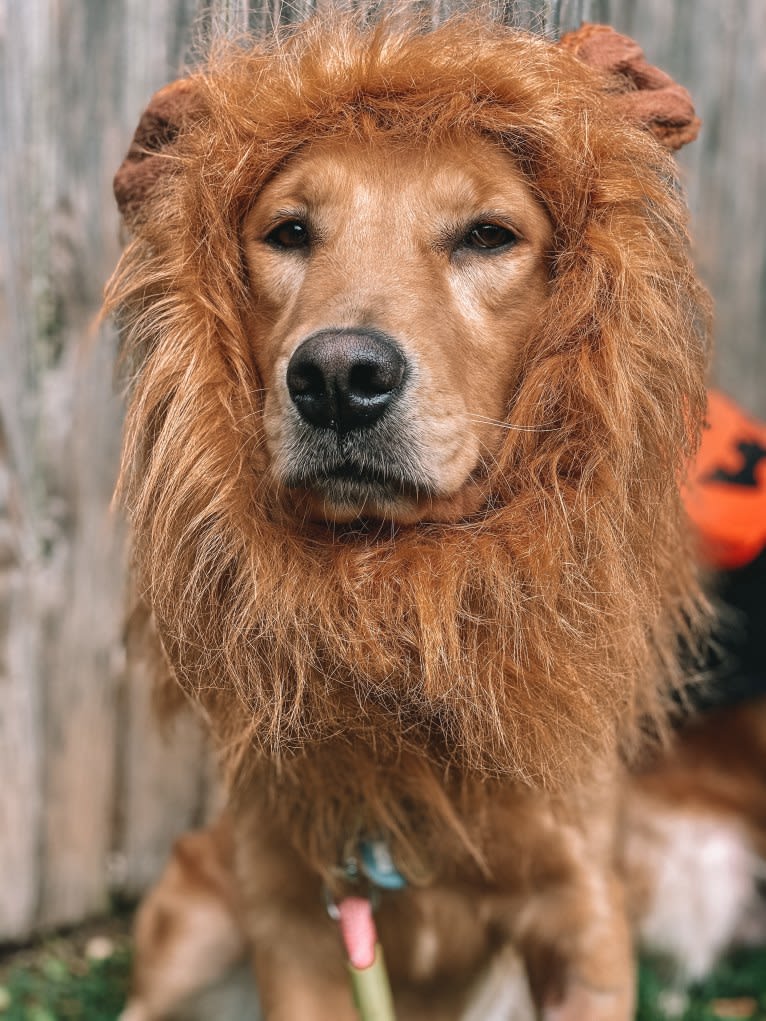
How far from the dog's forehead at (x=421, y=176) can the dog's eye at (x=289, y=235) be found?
59 millimetres

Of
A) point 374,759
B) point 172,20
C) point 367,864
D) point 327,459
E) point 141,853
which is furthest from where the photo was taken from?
point 141,853

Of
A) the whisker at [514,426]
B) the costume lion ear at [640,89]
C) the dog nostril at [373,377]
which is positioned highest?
the costume lion ear at [640,89]

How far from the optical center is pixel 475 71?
1222 mm

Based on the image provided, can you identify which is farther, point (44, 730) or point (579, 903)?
point (44, 730)

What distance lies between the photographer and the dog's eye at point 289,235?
52.6 inches

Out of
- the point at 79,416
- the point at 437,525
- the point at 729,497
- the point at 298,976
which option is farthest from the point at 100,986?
the point at 729,497

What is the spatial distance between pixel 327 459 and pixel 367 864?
59 centimetres

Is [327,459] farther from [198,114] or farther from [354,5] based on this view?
[354,5]

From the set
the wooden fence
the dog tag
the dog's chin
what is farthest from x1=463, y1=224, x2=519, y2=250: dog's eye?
the dog tag

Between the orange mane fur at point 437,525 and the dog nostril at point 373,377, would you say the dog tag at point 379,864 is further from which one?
the dog nostril at point 373,377

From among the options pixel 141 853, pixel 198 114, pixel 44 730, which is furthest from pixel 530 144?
pixel 141 853

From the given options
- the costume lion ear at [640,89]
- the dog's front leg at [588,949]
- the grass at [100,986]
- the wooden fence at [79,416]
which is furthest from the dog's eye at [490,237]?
the grass at [100,986]

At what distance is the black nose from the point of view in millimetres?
1125

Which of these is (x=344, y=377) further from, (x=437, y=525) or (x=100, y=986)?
(x=100, y=986)
